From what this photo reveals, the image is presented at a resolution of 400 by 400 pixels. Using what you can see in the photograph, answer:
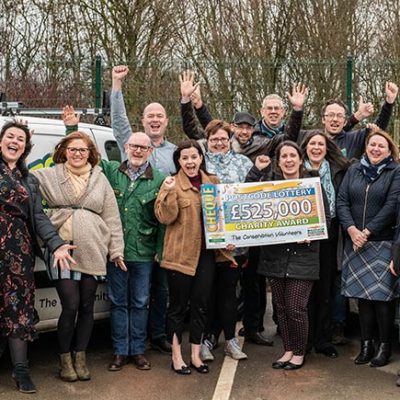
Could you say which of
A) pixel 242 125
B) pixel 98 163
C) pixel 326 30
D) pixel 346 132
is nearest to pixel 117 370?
pixel 98 163

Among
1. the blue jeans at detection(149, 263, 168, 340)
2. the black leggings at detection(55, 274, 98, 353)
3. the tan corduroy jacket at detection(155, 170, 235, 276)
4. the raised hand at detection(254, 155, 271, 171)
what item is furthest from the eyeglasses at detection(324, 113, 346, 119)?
the black leggings at detection(55, 274, 98, 353)

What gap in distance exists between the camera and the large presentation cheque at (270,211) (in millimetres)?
5336

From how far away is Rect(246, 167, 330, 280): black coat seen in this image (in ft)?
17.4

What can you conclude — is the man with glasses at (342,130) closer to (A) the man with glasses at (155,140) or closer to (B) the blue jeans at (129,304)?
(A) the man with glasses at (155,140)

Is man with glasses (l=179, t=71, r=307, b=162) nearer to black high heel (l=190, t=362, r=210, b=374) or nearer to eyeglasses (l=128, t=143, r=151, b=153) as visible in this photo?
eyeglasses (l=128, t=143, r=151, b=153)

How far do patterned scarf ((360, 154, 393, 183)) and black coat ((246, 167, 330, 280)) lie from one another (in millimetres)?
388

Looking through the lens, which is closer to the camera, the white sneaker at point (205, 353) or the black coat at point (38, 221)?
the black coat at point (38, 221)

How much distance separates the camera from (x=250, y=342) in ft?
20.3

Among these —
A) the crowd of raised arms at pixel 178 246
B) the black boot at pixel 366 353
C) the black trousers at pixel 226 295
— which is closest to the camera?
the crowd of raised arms at pixel 178 246

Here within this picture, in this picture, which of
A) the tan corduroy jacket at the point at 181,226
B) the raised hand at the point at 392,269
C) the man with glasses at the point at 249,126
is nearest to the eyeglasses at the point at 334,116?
the man with glasses at the point at 249,126

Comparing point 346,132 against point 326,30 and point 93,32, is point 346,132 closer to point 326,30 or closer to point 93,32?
point 326,30

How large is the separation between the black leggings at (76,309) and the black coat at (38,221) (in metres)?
0.33

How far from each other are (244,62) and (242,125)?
497 cm

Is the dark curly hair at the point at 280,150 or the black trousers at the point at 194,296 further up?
the dark curly hair at the point at 280,150
